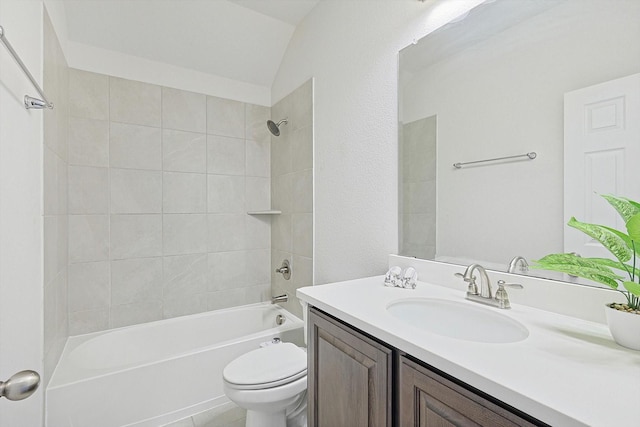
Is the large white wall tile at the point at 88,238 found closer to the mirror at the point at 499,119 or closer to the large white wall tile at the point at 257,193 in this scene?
the large white wall tile at the point at 257,193

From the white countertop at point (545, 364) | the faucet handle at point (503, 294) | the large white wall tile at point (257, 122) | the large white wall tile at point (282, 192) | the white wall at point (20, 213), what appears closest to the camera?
the white countertop at point (545, 364)

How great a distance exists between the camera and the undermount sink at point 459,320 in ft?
2.93

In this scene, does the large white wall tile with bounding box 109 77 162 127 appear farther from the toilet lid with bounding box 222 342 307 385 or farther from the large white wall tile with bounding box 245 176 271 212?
the toilet lid with bounding box 222 342 307 385

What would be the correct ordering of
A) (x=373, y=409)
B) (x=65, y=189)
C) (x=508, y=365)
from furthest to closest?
1. (x=65, y=189)
2. (x=373, y=409)
3. (x=508, y=365)

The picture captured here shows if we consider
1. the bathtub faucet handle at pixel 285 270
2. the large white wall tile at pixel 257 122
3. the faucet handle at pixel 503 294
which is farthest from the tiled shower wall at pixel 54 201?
the faucet handle at pixel 503 294

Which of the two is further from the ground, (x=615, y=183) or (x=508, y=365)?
(x=615, y=183)

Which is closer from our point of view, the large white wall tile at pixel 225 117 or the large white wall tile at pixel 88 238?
the large white wall tile at pixel 88 238

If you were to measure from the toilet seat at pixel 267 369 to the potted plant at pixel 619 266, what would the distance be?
45.2 inches

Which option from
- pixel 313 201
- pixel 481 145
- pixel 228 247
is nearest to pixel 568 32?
pixel 481 145

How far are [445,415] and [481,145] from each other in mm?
929

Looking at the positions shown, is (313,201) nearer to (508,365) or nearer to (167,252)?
(167,252)

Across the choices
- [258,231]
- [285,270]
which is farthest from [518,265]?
[258,231]

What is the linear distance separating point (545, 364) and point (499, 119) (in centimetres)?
83

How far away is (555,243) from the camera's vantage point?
934 mm
